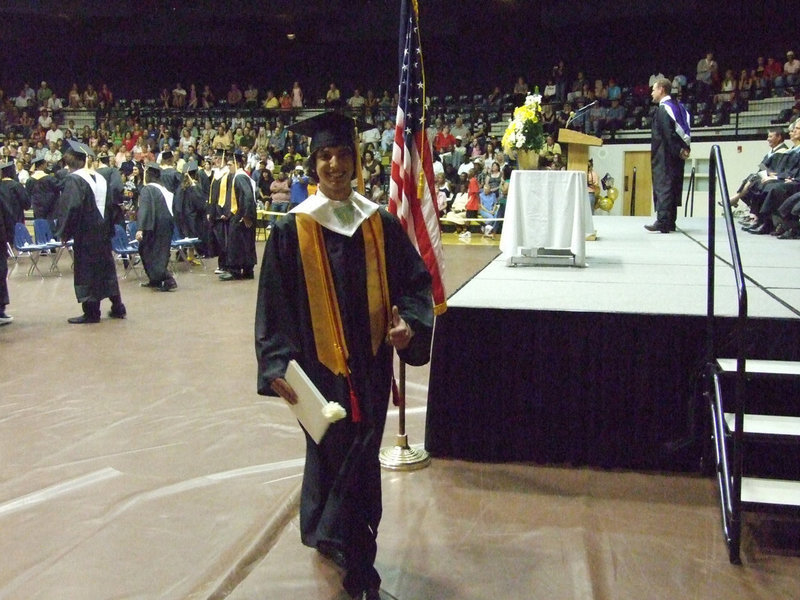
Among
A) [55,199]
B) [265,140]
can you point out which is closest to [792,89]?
[265,140]

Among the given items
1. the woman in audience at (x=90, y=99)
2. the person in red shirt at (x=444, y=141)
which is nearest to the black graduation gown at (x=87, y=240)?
the person in red shirt at (x=444, y=141)

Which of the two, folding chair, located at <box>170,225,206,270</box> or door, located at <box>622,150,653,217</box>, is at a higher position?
door, located at <box>622,150,653,217</box>

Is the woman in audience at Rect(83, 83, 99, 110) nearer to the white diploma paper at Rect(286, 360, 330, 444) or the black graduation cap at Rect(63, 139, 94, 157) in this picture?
the black graduation cap at Rect(63, 139, 94, 157)

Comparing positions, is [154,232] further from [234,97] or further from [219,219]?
[234,97]

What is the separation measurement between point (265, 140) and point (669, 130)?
43.8ft

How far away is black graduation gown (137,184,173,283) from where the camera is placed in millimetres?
8992

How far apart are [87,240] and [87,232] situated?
77 millimetres

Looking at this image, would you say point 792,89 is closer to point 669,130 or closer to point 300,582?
point 669,130

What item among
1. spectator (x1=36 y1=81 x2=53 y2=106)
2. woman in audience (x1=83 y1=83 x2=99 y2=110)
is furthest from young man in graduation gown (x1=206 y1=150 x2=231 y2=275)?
spectator (x1=36 y1=81 x2=53 y2=106)

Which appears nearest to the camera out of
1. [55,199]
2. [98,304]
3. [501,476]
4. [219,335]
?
[501,476]

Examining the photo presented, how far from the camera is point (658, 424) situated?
11.2 feet

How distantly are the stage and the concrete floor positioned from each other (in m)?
0.12

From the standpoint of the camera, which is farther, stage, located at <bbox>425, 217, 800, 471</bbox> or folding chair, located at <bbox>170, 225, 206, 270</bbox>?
folding chair, located at <bbox>170, 225, 206, 270</bbox>

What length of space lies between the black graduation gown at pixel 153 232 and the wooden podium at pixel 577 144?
16.0 ft
